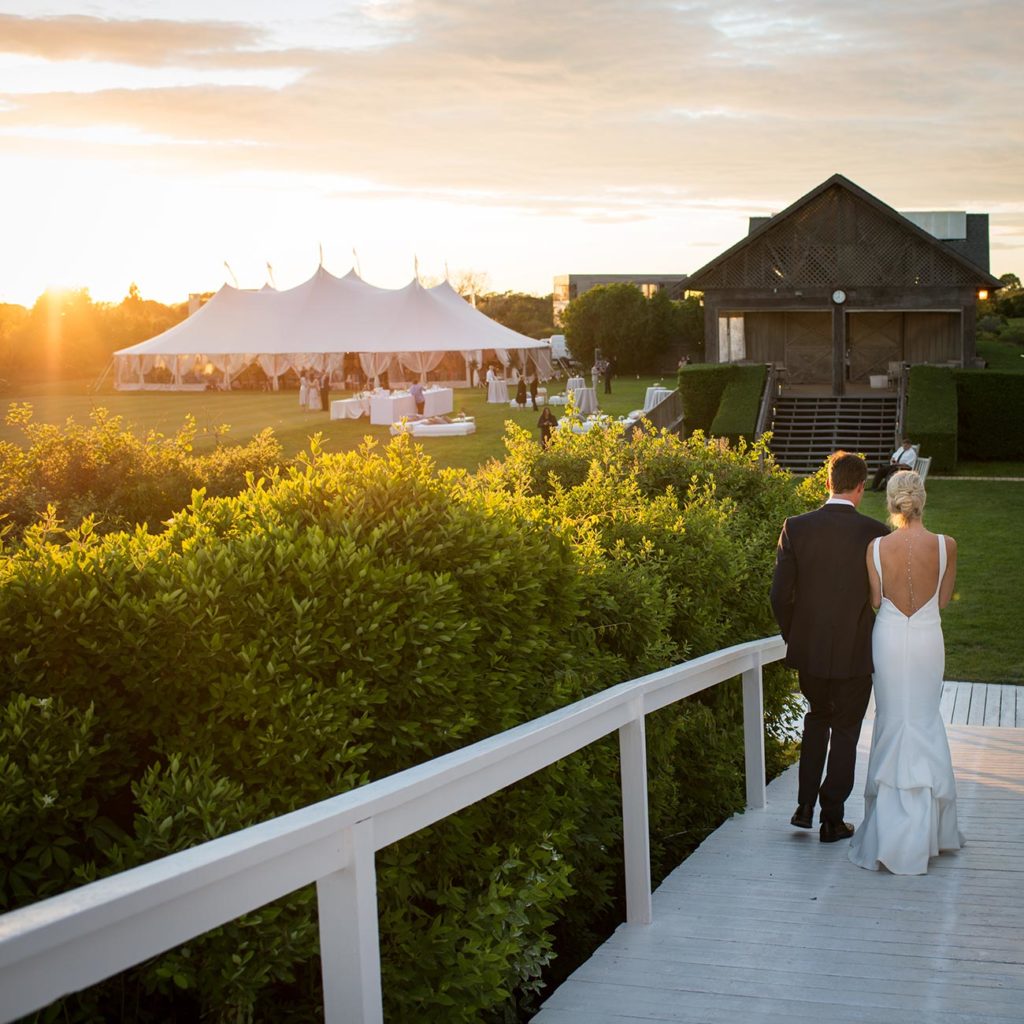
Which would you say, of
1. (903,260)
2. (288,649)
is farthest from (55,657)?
(903,260)

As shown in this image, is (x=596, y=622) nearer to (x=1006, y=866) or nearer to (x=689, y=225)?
(x=1006, y=866)

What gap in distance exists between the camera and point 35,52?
42.4 feet

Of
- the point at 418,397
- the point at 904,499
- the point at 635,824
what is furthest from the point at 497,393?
the point at 635,824

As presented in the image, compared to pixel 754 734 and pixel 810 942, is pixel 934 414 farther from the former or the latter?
pixel 810 942

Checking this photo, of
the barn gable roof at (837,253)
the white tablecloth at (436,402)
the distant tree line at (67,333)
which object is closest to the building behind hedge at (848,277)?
the barn gable roof at (837,253)

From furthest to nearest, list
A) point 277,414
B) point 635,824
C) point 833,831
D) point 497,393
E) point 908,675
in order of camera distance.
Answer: point 497,393, point 277,414, point 833,831, point 908,675, point 635,824

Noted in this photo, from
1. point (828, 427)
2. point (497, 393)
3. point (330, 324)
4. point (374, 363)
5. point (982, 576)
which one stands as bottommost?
point (982, 576)

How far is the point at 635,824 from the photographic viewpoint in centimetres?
472

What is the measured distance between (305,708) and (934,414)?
3214cm

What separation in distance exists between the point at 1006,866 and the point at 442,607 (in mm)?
3038

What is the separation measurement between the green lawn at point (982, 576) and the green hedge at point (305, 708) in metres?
9.06

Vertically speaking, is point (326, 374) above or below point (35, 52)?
below

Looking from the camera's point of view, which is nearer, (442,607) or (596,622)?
(442,607)

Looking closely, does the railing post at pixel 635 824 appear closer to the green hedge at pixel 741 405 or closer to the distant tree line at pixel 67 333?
the green hedge at pixel 741 405
